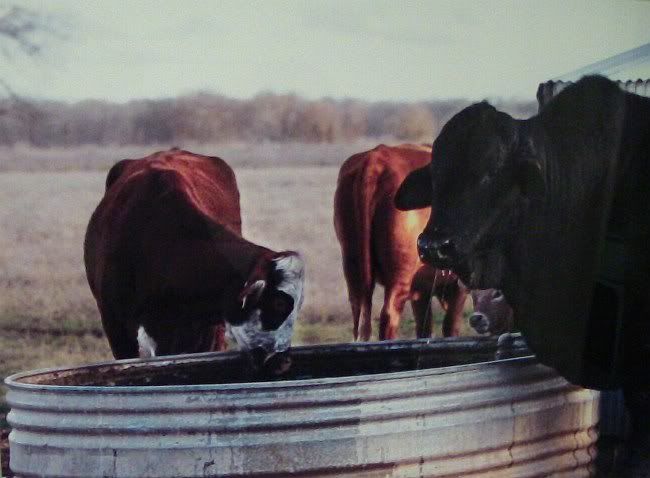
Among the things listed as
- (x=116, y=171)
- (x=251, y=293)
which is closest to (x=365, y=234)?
(x=251, y=293)

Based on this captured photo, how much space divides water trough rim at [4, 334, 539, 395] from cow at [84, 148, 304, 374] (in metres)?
0.05

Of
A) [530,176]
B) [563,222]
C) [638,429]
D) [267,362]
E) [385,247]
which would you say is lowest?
[638,429]

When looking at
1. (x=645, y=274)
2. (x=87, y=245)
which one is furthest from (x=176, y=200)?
(x=645, y=274)

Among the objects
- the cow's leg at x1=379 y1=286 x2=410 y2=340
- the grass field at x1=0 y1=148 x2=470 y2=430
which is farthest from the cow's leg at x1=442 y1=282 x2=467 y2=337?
the grass field at x1=0 y1=148 x2=470 y2=430

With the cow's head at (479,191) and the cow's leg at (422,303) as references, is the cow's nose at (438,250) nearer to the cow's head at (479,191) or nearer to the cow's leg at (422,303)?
the cow's head at (479,191)

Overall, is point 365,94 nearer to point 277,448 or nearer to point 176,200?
point 176,200

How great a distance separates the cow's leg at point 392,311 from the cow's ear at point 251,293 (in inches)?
17.1

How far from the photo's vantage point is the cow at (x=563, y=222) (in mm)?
2141

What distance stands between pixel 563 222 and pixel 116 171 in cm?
95

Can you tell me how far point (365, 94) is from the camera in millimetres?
2506

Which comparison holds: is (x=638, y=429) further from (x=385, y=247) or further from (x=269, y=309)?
(x=269, y=309)

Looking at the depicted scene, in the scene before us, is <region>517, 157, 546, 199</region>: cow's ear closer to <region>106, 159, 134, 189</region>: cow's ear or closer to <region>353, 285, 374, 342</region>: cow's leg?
<region>353, 285, 374, 342</region>: cow's leg

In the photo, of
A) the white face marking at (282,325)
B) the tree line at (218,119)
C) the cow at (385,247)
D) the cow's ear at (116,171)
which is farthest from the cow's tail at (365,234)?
the cow's ear at (116,171)

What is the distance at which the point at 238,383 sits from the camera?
1930 mm
